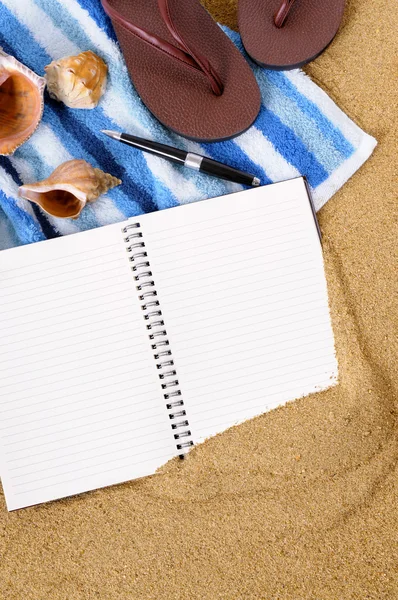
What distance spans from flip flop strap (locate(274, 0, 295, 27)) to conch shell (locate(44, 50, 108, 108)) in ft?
0.73

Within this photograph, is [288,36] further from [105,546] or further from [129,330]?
[105,546]

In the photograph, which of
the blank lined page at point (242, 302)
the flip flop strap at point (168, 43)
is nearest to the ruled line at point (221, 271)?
the blank lined page at point (242, 302)

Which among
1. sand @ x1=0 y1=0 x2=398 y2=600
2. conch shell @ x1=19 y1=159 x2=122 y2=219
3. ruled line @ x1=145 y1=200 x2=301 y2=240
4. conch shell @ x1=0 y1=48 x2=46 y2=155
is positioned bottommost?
sand @ x1=0 y1=0 x2=398 y2=600

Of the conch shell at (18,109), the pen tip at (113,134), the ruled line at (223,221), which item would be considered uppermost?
the conch shell at (18,109)

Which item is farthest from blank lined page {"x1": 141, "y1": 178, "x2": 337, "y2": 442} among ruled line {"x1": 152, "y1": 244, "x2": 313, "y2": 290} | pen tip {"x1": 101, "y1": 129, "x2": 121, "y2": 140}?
pen tip {"x1": 101, "y1": 129, "x2": 121, "y2": 140}

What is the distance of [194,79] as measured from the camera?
759mm

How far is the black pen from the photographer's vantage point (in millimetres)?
744

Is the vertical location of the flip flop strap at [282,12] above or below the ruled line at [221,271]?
above

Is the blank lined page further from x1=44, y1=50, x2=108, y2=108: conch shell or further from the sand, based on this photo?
x1=44, y1=50, x2=108, y2=108: conch shell

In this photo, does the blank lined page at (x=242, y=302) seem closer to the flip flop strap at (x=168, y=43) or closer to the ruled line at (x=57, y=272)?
the ruled line at (x=57, y=272)

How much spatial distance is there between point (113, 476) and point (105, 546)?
88 mm

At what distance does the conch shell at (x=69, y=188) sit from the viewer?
713mm

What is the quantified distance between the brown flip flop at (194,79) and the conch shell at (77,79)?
0.16 feet

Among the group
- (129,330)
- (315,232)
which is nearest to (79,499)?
(129,330)
